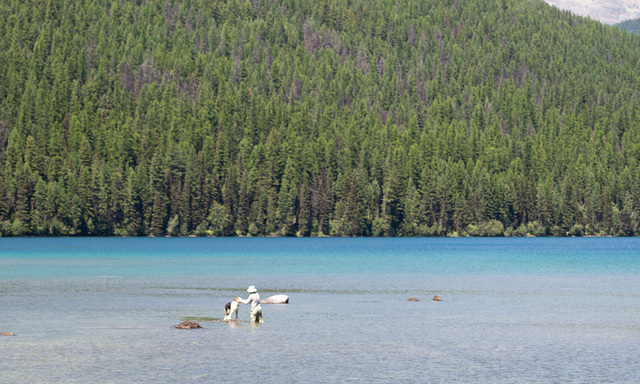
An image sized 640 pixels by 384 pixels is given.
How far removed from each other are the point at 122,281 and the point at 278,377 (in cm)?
4510

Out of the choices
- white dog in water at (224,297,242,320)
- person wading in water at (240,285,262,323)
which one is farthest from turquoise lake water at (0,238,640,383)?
person wading in water at (240,285,262,323)

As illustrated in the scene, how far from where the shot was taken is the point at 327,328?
141 ft

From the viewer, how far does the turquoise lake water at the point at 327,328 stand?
104 ft

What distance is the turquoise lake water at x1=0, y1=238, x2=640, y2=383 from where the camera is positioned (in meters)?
31.8

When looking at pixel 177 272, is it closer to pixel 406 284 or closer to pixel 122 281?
pixel 122 281

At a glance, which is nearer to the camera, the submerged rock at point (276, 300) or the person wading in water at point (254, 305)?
the person wading in water at point (254, 305)

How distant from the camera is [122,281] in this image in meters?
73.4

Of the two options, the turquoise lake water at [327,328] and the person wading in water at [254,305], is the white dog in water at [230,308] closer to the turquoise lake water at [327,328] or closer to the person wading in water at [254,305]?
the person wading in water at [254,305]

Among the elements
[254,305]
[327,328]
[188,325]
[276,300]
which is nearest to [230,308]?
[254,305]

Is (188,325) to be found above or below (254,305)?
below

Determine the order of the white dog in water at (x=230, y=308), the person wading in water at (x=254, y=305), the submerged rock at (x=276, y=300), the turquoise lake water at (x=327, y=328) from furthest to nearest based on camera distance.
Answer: the submerged rock at (x=276, y=300) < the white dog in water at (x=230, y=308) < the person wading in water at (x=254, y=305) < the turquoise lake water at (x=327, y=328)

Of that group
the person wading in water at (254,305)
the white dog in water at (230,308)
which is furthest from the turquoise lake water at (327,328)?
the person wading in water at (254,305)

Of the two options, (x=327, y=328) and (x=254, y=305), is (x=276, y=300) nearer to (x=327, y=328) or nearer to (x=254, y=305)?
(x=254, y=305)

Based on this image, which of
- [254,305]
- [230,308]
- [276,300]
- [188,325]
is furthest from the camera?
[276,300]
